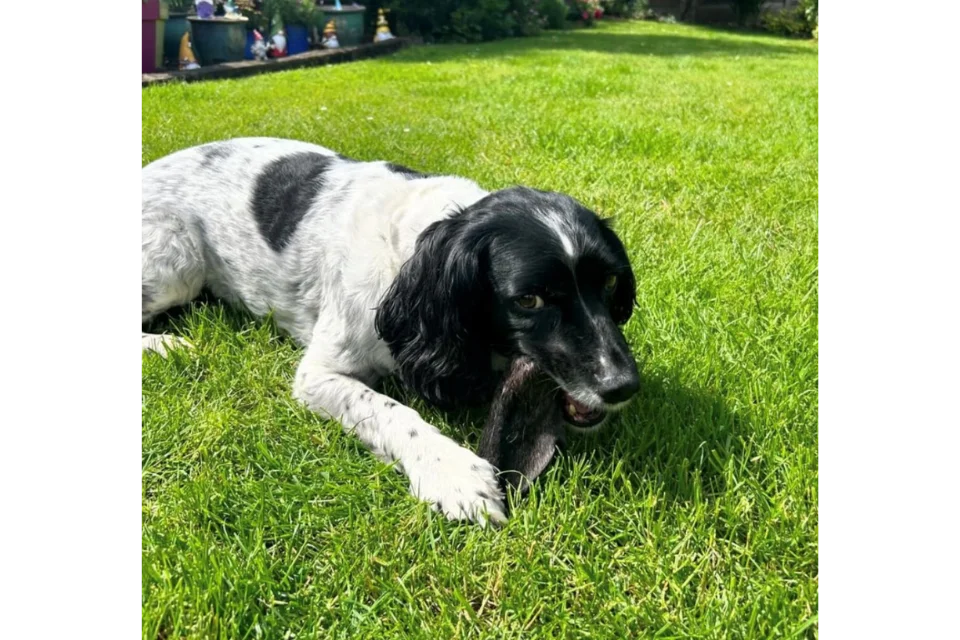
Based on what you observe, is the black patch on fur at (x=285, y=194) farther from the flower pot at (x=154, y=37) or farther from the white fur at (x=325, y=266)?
the flower pot at (x=154, y=37)

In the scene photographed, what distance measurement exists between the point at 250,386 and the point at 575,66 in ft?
35.1

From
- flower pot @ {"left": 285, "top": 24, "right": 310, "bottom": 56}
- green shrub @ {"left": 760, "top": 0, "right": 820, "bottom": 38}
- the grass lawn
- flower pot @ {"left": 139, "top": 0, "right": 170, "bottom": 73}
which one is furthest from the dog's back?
green shrub @ {"left": 760, "top": 0, "right": 820, "bottom": 38}

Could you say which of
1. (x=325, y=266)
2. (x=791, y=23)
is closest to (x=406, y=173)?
(x=325, y=266)

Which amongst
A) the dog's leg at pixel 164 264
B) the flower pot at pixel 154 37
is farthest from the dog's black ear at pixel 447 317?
the flower pot at pixel 154 37

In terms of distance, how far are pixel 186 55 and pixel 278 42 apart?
174cm

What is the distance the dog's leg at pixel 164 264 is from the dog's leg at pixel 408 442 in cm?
92

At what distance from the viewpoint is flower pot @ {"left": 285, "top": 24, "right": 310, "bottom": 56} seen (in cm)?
1085

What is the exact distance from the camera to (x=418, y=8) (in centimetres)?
1627

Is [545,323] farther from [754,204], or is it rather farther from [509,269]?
[754,204]

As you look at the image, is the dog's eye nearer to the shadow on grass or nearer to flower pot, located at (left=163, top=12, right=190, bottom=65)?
flower pot, located at (left=163, top=12, right=190, bottom=65)

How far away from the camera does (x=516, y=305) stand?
94.3 inches

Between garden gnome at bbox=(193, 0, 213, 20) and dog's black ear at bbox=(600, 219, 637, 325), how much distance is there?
26.4ft

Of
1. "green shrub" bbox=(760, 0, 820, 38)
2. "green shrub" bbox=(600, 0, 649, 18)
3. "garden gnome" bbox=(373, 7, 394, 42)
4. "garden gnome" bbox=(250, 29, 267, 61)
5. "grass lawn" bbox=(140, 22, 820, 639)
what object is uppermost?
"green shrub" bbox=(600, 0, 649, 18)
